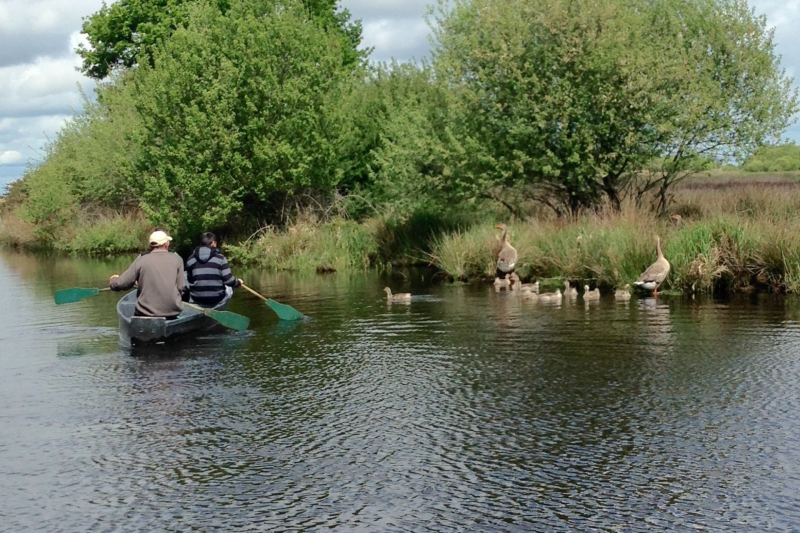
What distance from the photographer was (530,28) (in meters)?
30.0

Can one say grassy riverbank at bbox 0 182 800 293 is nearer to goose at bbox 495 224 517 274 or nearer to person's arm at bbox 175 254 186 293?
goose at bbox 495 224 517 274

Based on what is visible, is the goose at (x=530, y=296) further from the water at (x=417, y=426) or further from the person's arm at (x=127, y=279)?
the person's arm at (x=127, y=279)

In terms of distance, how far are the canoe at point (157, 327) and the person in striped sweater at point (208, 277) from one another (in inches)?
31.0

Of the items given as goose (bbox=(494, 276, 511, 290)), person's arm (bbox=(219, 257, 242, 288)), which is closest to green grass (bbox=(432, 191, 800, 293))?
goose (bbox=(494, 276, 511, 290))

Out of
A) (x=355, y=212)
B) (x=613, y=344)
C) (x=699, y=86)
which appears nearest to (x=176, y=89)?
(x=355, y=212)

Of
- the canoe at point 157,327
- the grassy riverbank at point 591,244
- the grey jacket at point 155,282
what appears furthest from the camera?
the grassy riverbank at point 591,244

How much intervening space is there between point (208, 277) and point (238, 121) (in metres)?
21.3

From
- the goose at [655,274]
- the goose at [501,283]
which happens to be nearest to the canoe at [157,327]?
the goose at [501,283]

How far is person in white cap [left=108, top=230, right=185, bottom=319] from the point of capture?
693 inches

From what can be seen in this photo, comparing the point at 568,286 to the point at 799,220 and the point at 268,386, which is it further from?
the point at 268,386

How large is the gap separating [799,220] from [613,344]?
380 inches

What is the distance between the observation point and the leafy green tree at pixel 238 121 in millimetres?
39344

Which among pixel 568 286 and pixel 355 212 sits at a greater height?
pixel 355 212

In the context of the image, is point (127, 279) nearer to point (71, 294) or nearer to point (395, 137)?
point (71, 294)
